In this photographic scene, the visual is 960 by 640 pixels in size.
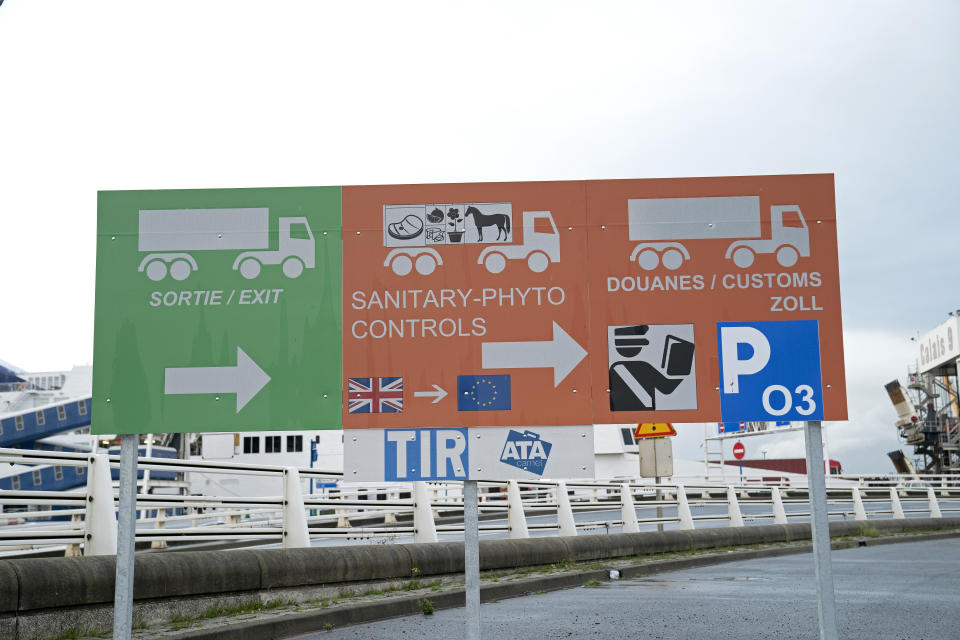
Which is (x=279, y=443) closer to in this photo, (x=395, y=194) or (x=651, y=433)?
(x=651, y=433)

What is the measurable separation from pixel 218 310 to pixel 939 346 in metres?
91.2

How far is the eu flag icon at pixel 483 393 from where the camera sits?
512 cm

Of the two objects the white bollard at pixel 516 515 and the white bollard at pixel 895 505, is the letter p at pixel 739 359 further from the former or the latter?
the white bollard at pixel 895 505

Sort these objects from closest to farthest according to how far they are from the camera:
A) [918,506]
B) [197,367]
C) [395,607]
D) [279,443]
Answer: [197,367] < [395,607] < [918,506] < [279,443]

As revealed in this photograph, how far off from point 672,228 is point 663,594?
708 centimetres

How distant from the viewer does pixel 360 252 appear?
17.2 ft

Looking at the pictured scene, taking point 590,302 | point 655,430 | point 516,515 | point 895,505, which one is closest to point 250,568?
point 590,302

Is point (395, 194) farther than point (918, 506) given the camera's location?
No

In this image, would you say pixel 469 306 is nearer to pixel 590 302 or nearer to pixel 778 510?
pixel 590 302

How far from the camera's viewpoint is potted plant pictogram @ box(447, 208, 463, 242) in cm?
524

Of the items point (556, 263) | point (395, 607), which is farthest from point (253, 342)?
point (395, 607)

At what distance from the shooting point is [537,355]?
5168 millimetres

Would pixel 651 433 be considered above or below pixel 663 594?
above

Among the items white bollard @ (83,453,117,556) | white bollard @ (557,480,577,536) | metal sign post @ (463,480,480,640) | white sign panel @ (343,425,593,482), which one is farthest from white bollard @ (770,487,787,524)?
metal sign post @ (463,480,480,640)
